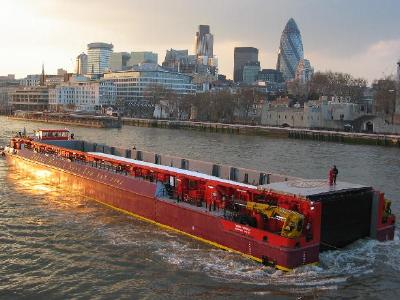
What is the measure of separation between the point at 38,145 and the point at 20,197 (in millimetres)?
12389

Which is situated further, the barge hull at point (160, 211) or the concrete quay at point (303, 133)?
the concrete quay at point (303, 133)

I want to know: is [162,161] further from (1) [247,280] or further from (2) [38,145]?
A: (1) [247,280]

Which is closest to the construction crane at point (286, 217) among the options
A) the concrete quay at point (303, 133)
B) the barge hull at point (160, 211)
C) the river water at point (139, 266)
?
the barge hull at point (160, 211)

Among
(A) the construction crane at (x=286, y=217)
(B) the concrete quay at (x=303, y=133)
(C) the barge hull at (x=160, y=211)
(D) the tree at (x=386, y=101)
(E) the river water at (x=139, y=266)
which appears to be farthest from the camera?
(D) the tree at (x=386, y=101)

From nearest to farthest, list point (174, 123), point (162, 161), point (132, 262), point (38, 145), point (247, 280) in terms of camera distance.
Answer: point (247, 280) < point (132, 262) < point (162, 161) < point (38, 145) < point (174, 123)

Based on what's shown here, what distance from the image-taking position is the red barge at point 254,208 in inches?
718

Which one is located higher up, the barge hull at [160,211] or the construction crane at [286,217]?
the construction crane at [286,217]

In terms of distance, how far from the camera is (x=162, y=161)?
33188mm

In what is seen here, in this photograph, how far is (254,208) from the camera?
64.4 feet

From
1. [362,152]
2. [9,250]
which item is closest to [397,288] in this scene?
[9,250]

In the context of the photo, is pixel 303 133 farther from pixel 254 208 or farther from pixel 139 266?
pixel 139 266

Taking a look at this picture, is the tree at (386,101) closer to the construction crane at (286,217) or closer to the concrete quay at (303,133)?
the concrete quay at (303,133)

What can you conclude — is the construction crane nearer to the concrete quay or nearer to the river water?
the river water

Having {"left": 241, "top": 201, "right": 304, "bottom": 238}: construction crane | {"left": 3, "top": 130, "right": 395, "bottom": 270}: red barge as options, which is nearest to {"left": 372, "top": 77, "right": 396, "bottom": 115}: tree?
{"left": 3, "top": 130, "right": 395, "bottom": 270}: red barge
